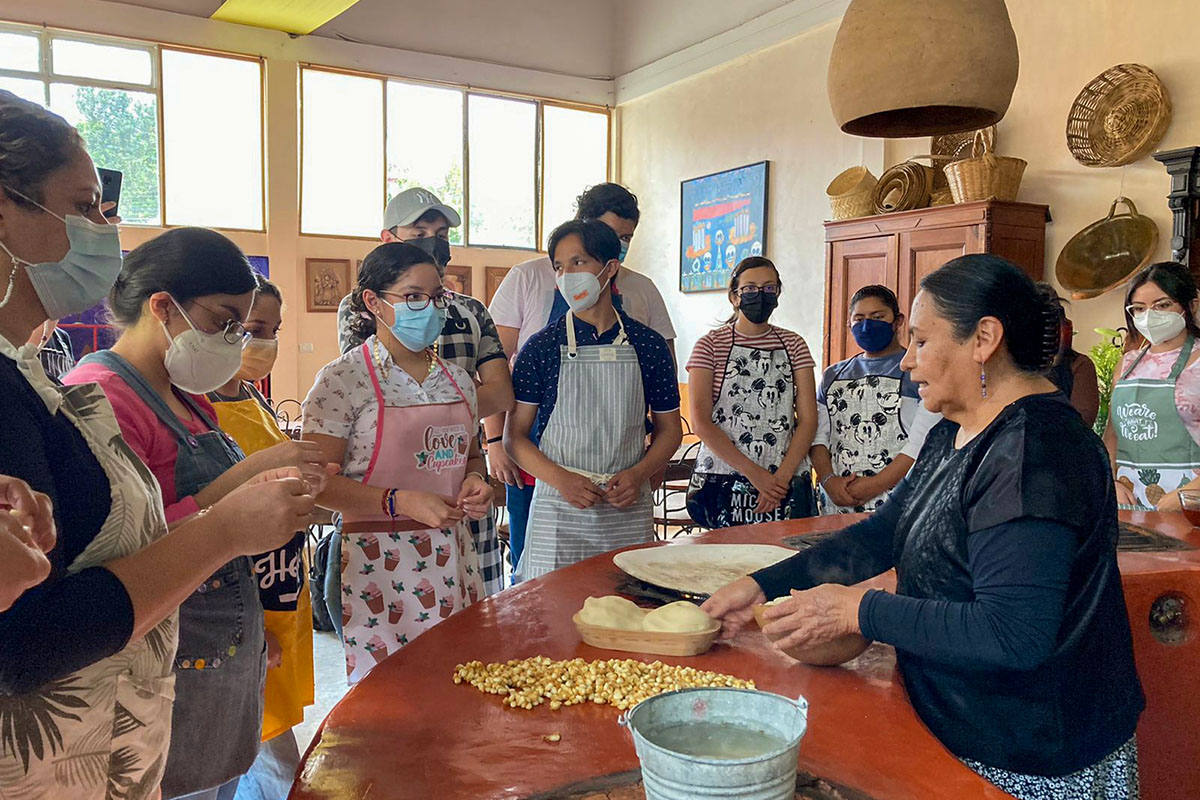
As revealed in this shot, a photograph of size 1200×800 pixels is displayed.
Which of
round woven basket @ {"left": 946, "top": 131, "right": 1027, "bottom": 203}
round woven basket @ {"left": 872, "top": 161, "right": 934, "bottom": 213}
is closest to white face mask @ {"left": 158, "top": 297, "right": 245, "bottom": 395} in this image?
round woven basket @ {"left": 946, "top": 131, "right": 1027, "bottom": 203}

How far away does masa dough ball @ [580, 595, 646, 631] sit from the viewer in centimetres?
153

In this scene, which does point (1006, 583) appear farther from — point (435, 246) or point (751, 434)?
point (435, 246)

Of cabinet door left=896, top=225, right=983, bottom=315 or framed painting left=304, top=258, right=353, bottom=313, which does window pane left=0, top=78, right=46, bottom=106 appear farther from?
cabinet door left=896, top=225, right=983, bottom=315

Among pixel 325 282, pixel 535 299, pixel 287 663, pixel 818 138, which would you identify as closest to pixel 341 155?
pixel 325 282

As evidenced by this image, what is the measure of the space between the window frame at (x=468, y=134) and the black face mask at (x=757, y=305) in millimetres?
6804

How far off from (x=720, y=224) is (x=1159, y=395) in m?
5.76

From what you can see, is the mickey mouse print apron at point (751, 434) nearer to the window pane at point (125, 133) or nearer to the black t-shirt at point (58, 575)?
the black t-shirt at point (58, 575)

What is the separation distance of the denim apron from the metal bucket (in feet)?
3.17

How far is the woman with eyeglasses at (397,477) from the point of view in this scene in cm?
224

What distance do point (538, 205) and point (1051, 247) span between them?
5.95 metres

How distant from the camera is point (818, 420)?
136 inches

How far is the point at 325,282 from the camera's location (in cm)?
923

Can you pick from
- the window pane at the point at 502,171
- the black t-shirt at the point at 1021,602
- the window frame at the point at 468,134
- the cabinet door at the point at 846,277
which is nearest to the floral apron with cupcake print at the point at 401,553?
the black t-shirt at the point at 1021,602

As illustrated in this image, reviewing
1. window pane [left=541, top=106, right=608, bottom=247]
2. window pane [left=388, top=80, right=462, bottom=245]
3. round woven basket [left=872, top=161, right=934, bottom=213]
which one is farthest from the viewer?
window pane [left=541, top=106, right=608, bottom=247]
